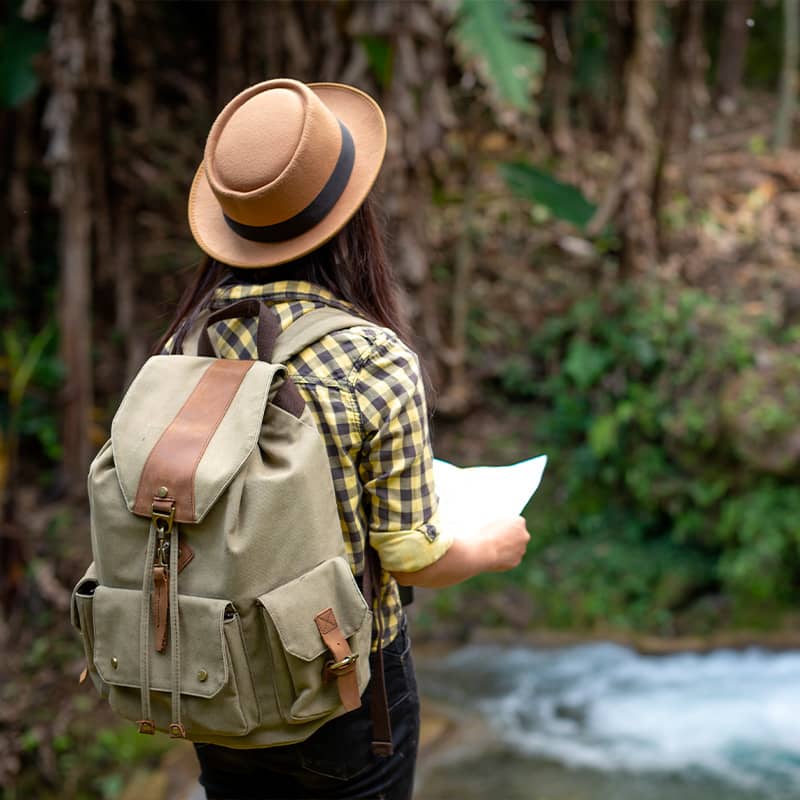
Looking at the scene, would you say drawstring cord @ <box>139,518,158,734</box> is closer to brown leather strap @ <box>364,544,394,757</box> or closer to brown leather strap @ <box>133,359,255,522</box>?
brown leather strap @ <box>133,359,255,522</box>

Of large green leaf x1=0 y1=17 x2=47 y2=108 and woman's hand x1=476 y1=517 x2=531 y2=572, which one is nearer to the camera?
woman's hand x1=476 y1=517 x2=531 y2=572

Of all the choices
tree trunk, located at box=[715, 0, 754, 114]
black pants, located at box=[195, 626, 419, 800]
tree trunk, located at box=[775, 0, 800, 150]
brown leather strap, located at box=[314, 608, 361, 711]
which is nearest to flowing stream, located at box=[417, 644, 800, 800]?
black pants, located at box=[195, 626, 419, 800]

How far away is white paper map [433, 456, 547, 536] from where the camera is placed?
5.59ft

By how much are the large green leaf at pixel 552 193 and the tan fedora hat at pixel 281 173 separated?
12.6ft

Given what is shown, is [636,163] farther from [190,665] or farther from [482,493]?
[190,665]

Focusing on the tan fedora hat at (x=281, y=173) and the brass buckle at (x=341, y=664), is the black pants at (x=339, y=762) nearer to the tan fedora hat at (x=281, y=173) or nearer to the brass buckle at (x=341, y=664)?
the brass buckle at (x=341, y=664)

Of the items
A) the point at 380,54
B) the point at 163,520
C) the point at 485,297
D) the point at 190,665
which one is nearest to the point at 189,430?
the point at 163,520

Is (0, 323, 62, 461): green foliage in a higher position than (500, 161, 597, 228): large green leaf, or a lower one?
lower

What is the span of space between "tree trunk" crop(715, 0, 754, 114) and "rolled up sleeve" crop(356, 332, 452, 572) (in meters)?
8.31

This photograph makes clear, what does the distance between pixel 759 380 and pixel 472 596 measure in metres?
1.89

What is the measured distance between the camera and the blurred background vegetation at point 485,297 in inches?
183

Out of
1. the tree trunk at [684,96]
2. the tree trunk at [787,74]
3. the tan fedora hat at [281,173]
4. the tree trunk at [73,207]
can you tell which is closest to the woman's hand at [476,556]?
the tan fedora hat at [281,173]

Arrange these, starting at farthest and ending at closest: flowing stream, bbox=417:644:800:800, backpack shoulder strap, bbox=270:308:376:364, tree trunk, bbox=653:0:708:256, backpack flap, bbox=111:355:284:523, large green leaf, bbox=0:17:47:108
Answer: tree trunk, bbox=653:0:708:256, large green leaf, bbox=0:17:47:108, flowing stream, bbox=417:644:800:800, backpack shoulder strap, bbox=270:308:376:364, backpack flap, bbox=111:355:284:523

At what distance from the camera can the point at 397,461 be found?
4.91ft
